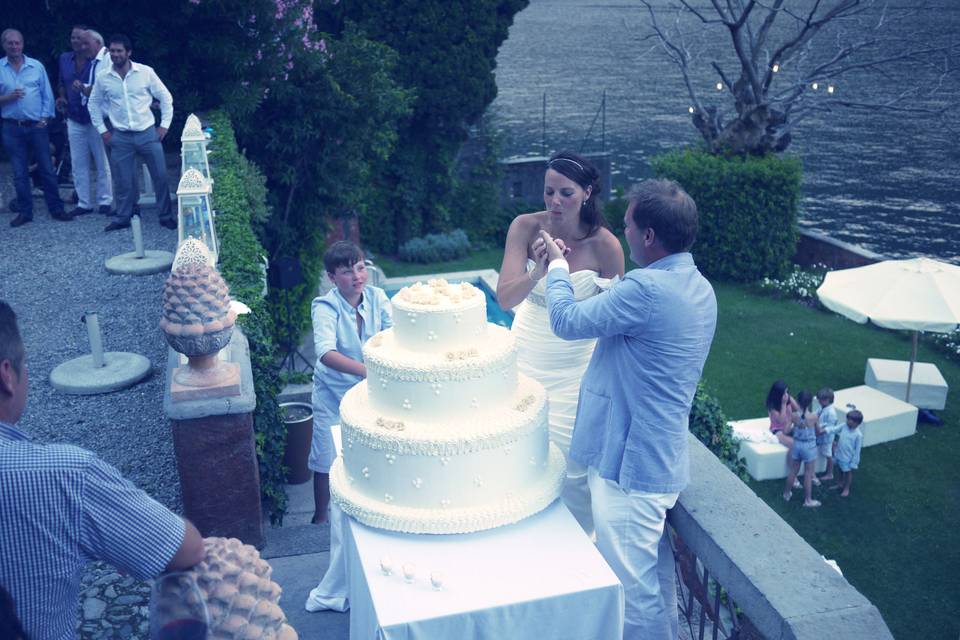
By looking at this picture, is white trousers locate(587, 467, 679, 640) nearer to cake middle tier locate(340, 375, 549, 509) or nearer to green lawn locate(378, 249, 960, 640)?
cake middle tier locate(340, 375, 549, 509)

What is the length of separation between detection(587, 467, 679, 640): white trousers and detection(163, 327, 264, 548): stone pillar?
246 centimetres

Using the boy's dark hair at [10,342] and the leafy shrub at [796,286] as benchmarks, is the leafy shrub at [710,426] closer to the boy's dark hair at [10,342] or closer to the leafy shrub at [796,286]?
the boy's dark hair at [10,342]

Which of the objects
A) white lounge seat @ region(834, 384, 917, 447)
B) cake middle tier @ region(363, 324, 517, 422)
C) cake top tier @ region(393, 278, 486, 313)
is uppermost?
cake top tier @ region(393, 278, 486, 313)

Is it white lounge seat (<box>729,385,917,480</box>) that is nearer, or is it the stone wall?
white lounge seat (<box>729,385,917,480</box>)

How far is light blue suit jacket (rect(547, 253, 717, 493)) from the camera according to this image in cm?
344

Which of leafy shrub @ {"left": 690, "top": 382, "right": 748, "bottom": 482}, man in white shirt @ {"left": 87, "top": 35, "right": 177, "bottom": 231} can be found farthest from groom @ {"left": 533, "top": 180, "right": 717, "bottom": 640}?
man in white shirt @ {"left": 87, "top": 35, "right": 177, "bottom": 231}

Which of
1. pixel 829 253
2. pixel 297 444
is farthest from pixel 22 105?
pixel 829 253

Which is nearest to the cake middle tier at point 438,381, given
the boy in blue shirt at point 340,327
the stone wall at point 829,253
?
the boy in blue shirt at point 340,327

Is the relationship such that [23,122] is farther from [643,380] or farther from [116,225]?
[643,380]

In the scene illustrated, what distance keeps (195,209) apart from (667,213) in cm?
509

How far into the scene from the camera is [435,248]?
21.6 metres

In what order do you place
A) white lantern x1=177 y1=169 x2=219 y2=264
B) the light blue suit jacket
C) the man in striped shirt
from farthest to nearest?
white lantern x1=177 y1=169 x2=219 y2=264, the light blue suit jacket, the man in striped shirt

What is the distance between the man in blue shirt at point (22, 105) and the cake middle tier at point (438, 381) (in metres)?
9.08

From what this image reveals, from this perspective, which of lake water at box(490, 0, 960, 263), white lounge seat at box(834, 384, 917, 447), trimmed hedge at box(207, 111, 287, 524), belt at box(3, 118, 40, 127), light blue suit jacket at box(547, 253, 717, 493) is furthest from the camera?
lake water at box(490, 0, 960, 263)
